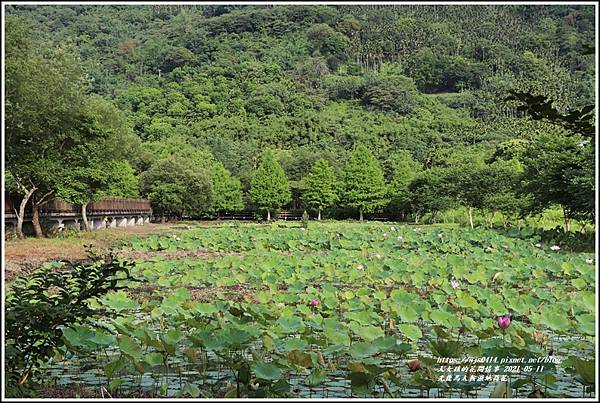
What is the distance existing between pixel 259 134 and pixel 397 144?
1531 centimetres

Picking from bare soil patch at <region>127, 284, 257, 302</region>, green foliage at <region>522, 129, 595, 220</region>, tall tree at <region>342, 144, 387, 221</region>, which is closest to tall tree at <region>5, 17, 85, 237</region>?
bare soil patch at <region>127, 284, 257, 302</region>

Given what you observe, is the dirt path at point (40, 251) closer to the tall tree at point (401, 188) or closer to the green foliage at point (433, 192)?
the green foliage at point (433, 192)

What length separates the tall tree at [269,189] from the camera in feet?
148

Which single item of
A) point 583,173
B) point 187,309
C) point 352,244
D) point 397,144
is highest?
point 187,309

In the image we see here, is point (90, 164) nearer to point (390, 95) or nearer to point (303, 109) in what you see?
point (303, 109)

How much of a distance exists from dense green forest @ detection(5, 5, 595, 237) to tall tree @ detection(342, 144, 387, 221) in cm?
11

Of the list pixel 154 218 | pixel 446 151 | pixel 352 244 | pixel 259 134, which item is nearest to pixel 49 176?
pixel 352 244

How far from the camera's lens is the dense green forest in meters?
19.2

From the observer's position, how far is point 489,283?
964 cm

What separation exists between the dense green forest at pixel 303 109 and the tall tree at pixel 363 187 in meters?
0.11

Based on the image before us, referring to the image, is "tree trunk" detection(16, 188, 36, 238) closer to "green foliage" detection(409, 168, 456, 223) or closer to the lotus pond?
the lotus pond

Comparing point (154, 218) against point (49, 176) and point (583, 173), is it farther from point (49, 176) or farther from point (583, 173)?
point (583, 173)

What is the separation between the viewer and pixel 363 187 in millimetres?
43688

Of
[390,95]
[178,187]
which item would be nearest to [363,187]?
[178,187]
